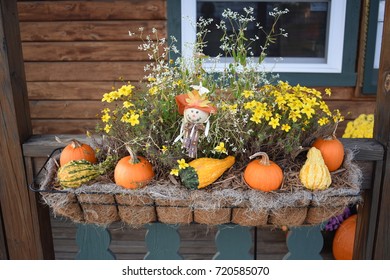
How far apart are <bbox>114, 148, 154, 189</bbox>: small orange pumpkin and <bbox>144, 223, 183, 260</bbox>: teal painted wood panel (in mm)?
297

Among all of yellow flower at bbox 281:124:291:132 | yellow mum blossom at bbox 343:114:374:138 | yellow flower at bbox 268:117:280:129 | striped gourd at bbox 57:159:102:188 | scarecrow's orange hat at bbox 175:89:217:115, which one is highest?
scarecrow's orange hat at bbox 175:89:217:115

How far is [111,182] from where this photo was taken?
1.34 m

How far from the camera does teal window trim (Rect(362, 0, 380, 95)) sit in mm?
2904

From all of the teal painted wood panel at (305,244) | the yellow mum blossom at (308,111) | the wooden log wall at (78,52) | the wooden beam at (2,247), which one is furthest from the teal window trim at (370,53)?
the wooden beam at (2,247)

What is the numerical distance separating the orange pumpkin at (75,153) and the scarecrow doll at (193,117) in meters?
0.33

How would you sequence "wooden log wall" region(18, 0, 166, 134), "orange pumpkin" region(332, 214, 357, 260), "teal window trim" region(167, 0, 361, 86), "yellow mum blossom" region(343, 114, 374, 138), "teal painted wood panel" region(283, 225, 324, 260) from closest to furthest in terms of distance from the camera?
1. "teal painted wood panel" region(283, 225, 324, 260)
2. "orange pumpkin" region(332, 214, 357, 260)
3. "yellow mum blossom" region(343, 114, 374, 138)
4. "teal window trim" region(167, 0, 361, 86)
5. "wooden log wall" region(18, 0, 166, 134)

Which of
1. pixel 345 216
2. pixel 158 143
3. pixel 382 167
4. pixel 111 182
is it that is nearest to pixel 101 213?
pixel 111 182

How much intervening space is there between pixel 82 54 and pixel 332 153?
2363 millimetres

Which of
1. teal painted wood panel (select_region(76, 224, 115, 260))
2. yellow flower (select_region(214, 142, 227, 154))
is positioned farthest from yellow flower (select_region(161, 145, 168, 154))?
teal painted wood panel (select_region(76, 224, 115, 260))

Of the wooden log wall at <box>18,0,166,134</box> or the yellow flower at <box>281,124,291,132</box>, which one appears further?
the wooden log wall at <box>18,0,166,134</box>

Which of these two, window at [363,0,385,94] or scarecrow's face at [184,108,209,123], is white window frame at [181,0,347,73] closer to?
window at [363,0,385,94]

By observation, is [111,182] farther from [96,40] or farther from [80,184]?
[96,40]

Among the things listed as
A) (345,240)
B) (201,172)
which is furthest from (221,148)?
(345,240)

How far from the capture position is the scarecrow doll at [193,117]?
4.14ft
